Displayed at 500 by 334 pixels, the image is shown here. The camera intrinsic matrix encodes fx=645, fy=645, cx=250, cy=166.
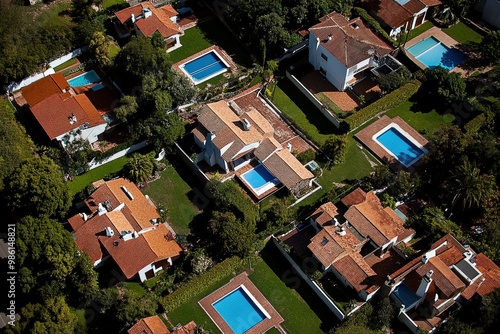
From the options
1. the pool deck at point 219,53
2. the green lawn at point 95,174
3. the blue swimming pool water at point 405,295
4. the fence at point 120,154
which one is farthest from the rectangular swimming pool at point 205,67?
the blue swimming pool water at point 405,295

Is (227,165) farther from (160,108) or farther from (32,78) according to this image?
(32,78)

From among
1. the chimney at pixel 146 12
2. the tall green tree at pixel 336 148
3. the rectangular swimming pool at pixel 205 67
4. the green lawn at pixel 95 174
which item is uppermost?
the chimney at pixel 146 12

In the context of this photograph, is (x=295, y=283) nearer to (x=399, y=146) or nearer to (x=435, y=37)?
→ (x=399, y=146)

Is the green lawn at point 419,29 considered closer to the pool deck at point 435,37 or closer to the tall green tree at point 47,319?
the pool deck at point 435,37

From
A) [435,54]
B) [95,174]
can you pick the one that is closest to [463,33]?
[435,54]

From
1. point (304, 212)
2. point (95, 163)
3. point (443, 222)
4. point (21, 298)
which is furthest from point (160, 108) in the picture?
point (443, 222)

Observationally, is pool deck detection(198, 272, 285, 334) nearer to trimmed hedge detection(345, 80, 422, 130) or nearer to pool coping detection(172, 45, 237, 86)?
trimmed hedge detection(345, 80, 422, 130)

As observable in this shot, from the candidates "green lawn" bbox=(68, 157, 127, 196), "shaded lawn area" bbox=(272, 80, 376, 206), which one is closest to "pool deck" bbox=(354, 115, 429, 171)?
"shaded lawn area" bbox=(272, 80, 376, 206)
